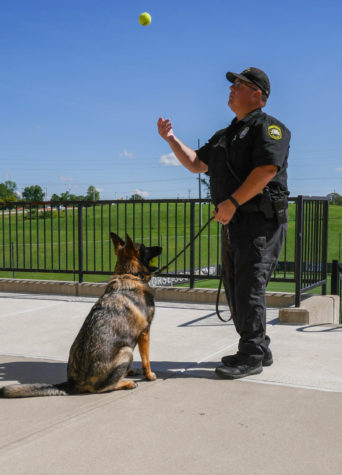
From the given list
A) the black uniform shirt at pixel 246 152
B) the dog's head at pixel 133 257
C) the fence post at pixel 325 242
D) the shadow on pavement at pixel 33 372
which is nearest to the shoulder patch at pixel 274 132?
the black uniform shirt at pixel 246 152

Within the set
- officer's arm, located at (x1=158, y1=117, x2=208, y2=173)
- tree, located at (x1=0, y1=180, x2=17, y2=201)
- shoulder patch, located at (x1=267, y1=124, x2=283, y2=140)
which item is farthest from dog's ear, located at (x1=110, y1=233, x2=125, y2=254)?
tree, located at (x1=0, y1=180, x2=17, y2=201)

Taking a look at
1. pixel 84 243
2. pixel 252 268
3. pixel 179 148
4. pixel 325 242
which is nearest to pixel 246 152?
pixel 179 148

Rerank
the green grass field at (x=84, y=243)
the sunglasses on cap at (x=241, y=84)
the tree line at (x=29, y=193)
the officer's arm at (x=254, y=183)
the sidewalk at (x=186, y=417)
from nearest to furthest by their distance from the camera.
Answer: the sidewalk at (x=186, y=417)
the officer's arm at (x=254, y=183)
the sunglasses on cap at (x=241, y=84)
the green grass field at (x=84, y=243)
the tree line at (x=29, y=193)

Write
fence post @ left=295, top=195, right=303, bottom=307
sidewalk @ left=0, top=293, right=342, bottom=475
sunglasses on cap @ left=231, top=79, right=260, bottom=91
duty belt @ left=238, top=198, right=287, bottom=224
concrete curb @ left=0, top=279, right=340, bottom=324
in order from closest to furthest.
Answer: sidewalk @ left=0, top=293, right=342, bottom=475 → duty belt @ left=238, top=198, right=287, bottom=224 → sunglasses on cap @ left=231, top=79, right=260, bottom=91 → concrete curb @ left=0, top=279, right=340, bottom=324 → fence post @ left=295, top=195, right=303, bottom=307

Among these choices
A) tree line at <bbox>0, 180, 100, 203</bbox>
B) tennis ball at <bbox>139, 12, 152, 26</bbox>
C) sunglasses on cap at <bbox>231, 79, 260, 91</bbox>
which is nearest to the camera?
sunglasses on cap at <bbox>231, 79, 260, 91</bbox>

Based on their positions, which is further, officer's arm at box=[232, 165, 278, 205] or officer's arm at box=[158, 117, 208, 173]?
officer's arm at box=[158, 117, 208, 173]

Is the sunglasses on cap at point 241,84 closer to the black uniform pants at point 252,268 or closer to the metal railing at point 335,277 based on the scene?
the black uniform pants at point 252,268

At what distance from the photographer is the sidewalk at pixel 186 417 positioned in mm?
2430

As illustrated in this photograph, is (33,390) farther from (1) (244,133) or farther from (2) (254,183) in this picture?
(1) (244,133)

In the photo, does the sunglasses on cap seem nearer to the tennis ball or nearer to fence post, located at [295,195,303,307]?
fence post, located at [295,195,303,307]

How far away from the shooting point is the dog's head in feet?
Answer: 11.9

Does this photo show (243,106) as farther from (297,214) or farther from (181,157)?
(297,214)

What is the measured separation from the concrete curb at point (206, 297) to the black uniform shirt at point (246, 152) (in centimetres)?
226

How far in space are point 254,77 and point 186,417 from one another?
7.90 ft
